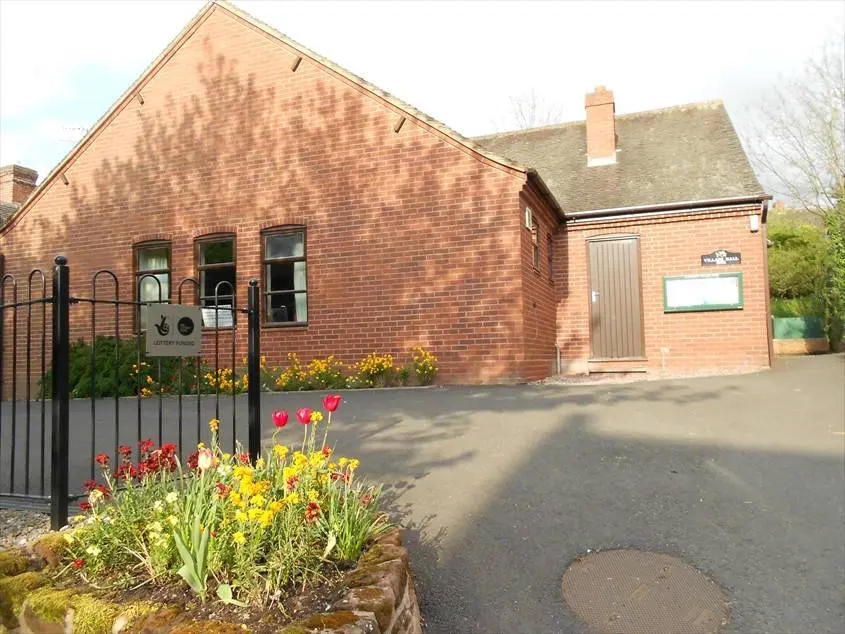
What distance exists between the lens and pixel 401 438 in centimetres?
611

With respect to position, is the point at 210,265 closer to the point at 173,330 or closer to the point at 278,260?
the point at 278,260

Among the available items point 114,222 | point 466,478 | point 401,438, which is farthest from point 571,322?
point 114,222

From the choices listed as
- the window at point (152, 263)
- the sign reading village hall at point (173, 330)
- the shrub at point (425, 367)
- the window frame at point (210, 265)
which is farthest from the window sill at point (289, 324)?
the sign reading village hall at point (173, 330)

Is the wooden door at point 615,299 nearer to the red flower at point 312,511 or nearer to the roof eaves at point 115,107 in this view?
the roof eaves at point 115,107

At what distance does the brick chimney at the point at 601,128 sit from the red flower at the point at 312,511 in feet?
46.9

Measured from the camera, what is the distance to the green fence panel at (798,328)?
69.3ft

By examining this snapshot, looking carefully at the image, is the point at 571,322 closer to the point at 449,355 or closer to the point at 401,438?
the point at 449,355

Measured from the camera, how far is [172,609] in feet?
7.72

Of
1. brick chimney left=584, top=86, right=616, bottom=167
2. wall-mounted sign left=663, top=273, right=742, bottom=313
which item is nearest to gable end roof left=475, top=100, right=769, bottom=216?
brick chimney left=584, top=86, right=616, bottom=167

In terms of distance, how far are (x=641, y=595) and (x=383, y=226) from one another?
8.78 m

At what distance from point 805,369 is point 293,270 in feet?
32.1

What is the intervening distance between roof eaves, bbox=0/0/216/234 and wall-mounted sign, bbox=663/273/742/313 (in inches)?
454

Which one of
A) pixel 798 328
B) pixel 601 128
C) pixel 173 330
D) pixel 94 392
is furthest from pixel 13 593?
pixel 798 328

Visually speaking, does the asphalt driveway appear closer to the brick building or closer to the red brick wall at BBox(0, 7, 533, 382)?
the red brick wall at BBox(0, 7, 533, 382)
